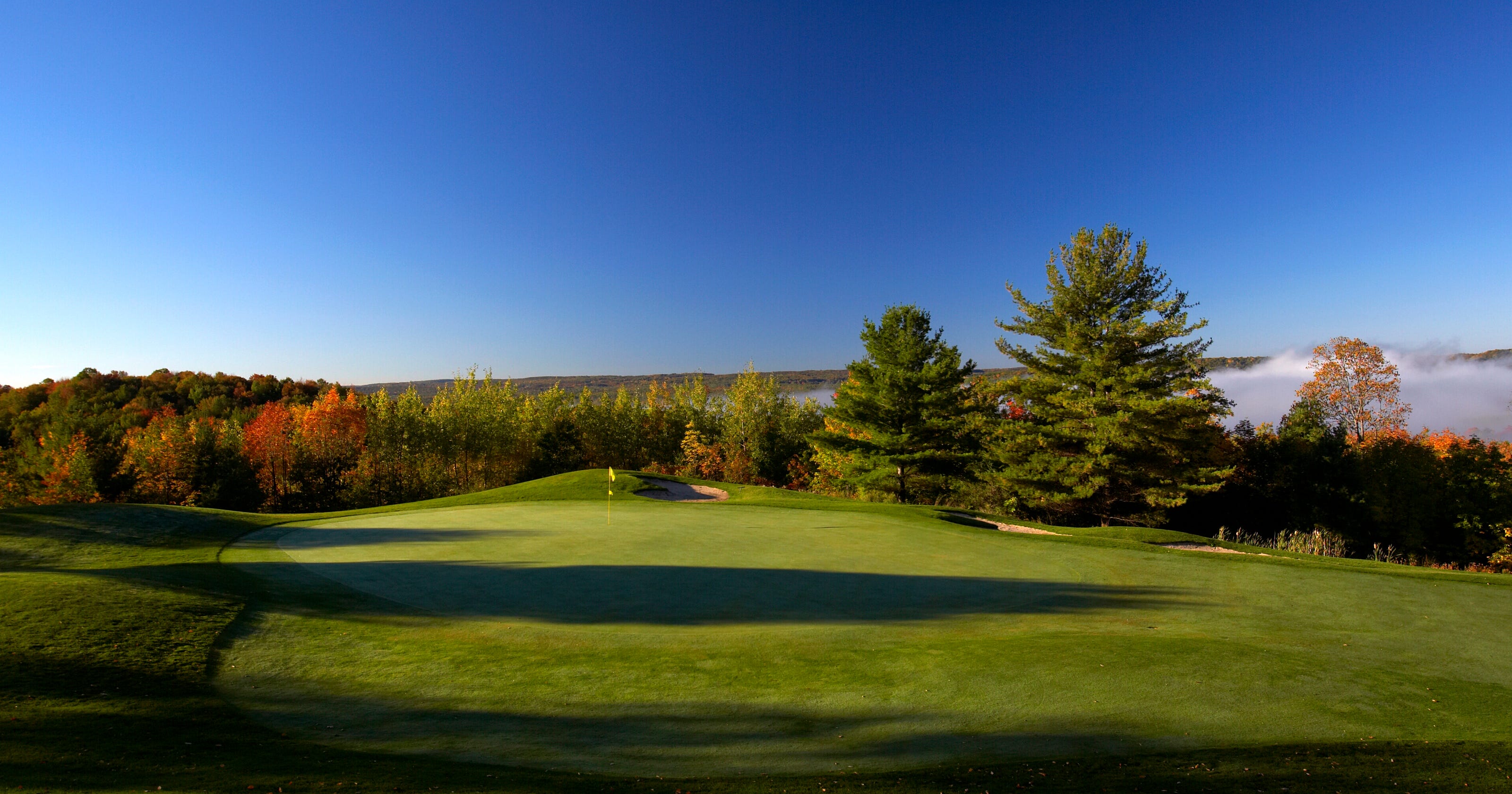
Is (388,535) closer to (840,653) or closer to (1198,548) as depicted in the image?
(840,653)

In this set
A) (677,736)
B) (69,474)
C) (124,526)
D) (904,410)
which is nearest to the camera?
(677,736)

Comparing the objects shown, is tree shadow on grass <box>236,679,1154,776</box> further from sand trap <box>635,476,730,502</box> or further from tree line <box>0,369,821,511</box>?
tree line <box>0,369,821,511</box>

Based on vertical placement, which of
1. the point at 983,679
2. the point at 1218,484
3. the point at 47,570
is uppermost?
the point at 1218,484

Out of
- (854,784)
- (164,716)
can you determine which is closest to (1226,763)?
(854,784)

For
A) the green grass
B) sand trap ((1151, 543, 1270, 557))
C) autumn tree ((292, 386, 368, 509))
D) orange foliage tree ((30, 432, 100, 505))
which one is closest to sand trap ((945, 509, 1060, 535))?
sand trap ((1151, 543, 1270, 557))

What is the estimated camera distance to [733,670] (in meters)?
5.95

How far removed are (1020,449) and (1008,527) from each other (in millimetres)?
16413

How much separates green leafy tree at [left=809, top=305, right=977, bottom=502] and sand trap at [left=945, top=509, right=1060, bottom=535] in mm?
15664

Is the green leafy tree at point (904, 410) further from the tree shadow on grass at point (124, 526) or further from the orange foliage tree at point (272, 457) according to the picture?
the orange foliage tree at point (272, 457)

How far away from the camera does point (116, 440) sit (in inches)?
1752

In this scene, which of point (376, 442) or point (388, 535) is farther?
point (376, 442)

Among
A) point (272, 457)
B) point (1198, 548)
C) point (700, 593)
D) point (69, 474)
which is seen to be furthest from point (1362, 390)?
point (69, 474)

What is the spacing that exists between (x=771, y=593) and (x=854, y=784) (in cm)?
475

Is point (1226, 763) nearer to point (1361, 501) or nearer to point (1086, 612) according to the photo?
point (1086, 612)
